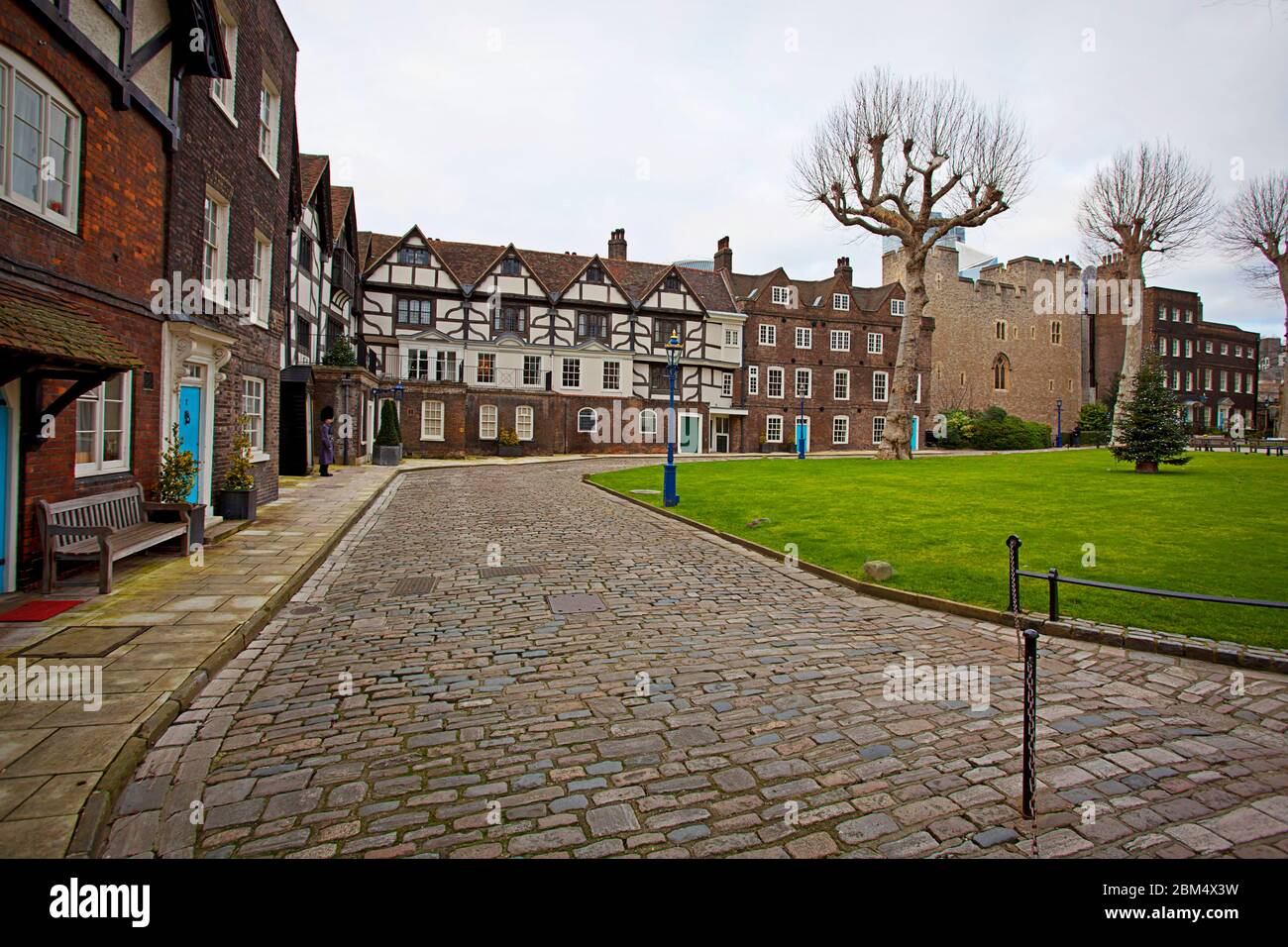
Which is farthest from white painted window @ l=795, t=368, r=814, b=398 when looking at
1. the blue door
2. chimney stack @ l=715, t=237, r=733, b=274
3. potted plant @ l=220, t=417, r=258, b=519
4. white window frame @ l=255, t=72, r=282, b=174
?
the blue door

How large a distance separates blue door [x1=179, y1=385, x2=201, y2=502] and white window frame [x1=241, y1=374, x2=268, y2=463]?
2242 mm

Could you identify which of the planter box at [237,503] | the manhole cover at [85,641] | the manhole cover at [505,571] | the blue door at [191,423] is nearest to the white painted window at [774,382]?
the planter box at [237,503]

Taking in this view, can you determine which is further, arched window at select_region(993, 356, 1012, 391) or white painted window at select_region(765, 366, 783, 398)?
arched window at select_region(993, 356, 1012, 391)

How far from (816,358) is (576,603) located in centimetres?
4553

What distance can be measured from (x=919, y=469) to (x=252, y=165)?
21537 millimetres

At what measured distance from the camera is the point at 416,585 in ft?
29.6

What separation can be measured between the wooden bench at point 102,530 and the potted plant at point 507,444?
90.3 feet

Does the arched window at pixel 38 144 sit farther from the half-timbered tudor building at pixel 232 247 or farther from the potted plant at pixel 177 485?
the potted plant at pixel 177 485

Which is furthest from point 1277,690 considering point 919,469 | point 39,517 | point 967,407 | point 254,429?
point 967,407

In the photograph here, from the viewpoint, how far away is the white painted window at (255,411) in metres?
15.1

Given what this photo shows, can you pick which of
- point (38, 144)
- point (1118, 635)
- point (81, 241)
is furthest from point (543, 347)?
point (1118, 635)

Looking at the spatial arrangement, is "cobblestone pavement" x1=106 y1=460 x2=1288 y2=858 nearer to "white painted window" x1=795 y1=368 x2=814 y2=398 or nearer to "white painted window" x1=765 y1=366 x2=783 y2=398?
"white painted window" x1=765 y1=366 x2=783 y2=398

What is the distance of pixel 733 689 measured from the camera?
554 cm

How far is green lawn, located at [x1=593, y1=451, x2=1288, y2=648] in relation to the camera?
26.8ft
